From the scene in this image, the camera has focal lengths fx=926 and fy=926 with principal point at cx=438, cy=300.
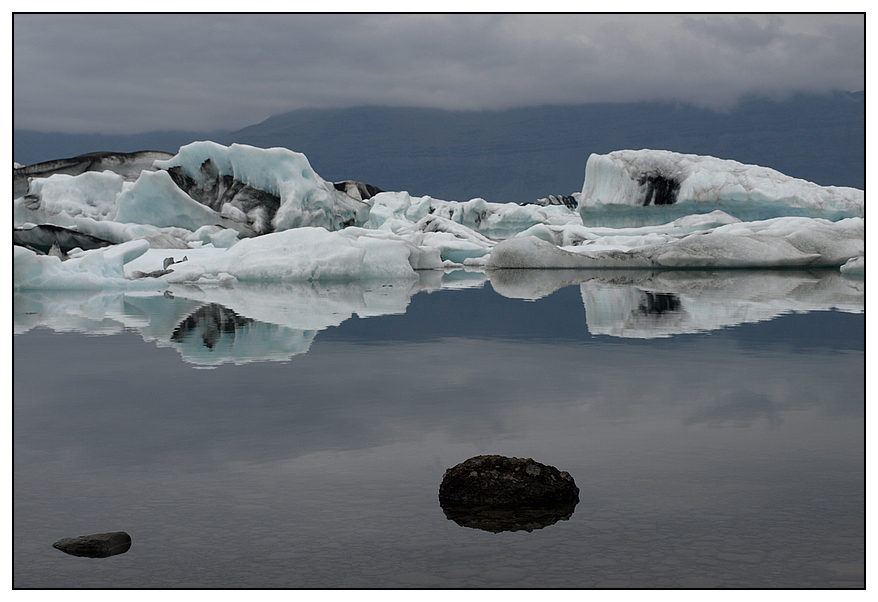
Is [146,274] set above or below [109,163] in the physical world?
below

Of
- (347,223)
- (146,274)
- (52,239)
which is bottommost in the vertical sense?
(146,274)

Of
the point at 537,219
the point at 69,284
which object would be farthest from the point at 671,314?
the point at 537,219

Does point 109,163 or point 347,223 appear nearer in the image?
point 347,223

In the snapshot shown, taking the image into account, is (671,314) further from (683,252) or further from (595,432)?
(683,252)

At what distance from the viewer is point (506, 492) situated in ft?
8.05

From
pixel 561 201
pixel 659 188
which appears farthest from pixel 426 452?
pixel 561 201

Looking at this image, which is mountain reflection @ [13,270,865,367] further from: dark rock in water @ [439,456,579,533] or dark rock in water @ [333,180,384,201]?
dark rock in water @ [333,180,384,201]

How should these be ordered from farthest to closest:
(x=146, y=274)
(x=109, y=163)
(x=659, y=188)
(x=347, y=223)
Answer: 1. (x=109, y=163)
2. (x=347, y=223)
3. (x=659, y=188)
4. (x=146, y=274)

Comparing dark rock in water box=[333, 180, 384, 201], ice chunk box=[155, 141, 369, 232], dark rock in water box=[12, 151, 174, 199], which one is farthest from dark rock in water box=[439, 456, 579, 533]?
dark rock in water box=[333, 180, 384, 201]

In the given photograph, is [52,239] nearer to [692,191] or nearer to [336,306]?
[336,306]

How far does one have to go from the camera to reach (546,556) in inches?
82.6

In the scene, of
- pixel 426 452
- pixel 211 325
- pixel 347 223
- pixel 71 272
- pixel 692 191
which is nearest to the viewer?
pixel 426 452

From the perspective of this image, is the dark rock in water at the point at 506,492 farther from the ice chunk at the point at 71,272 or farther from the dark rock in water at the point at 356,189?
the dark rock in water at the point at 356,189

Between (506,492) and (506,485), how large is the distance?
2 cm
